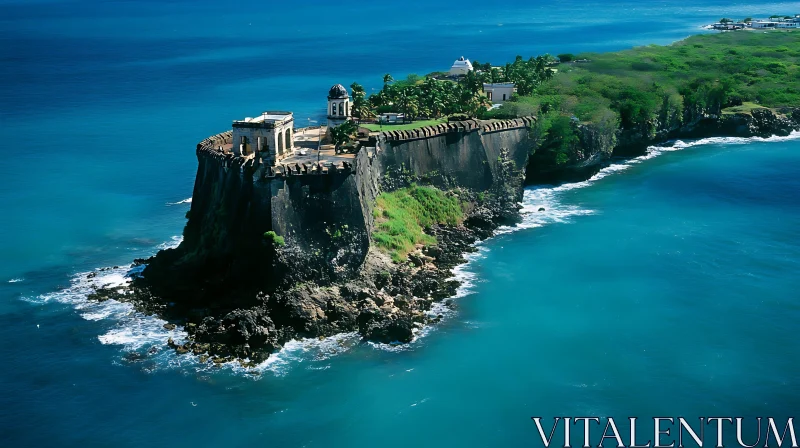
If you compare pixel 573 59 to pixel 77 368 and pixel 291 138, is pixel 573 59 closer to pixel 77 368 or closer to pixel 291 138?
pixel 291 138

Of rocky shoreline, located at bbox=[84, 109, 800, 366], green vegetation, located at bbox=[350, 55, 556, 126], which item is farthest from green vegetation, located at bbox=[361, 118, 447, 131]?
rocky shoreline, located at bbox=[84, 109, 800, 366]

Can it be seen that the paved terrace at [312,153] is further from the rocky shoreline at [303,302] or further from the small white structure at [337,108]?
the rocky shoreline at [303,302]

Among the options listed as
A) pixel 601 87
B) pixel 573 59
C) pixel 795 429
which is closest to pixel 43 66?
pixel 573 59

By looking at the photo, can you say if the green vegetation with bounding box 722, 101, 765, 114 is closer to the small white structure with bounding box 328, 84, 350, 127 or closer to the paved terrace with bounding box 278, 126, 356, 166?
the small white structure with bounding box 328, 84, 350, 127

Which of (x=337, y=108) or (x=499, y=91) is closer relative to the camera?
(x=337, y=108)

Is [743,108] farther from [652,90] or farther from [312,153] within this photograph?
[312,153]

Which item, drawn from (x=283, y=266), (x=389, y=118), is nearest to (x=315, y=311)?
(x=283, y=266)

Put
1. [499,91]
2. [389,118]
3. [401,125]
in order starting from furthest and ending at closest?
[499,91] → [389,118] → [401,125]
